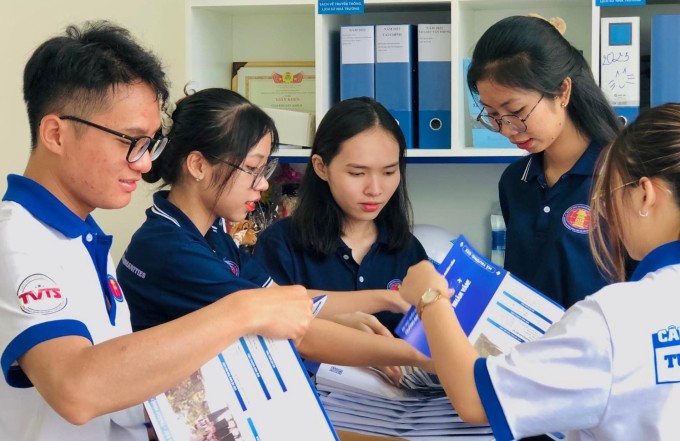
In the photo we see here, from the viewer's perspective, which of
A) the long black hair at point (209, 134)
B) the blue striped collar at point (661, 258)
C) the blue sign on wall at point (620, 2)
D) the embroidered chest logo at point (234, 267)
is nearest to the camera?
the blue striped collar at point (661, 258)

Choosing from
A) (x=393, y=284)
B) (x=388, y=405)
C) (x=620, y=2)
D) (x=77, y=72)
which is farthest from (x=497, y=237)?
(x=77, y=72)

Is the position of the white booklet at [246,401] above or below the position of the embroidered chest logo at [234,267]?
below

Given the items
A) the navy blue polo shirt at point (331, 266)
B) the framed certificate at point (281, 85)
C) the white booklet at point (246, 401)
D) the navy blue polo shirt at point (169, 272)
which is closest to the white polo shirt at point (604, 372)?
the white booklet at point (246, 401)

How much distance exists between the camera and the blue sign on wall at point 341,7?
110 inches

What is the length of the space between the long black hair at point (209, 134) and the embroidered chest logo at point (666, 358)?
0.80 metres

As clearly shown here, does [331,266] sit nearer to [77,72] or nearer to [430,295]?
[430,295]

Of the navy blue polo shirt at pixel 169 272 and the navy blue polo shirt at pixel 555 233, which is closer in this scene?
the navy blue polo shirt at pixel 169 272

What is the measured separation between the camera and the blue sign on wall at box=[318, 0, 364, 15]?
279cm

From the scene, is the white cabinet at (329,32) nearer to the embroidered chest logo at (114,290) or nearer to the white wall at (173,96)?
the white wall at (173,96)

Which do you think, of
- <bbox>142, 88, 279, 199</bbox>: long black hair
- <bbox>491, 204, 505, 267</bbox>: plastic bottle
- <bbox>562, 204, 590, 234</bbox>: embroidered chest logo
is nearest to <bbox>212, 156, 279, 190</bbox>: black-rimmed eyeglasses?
<bbox>142, 88, 279, 199</bbox>: long black hair

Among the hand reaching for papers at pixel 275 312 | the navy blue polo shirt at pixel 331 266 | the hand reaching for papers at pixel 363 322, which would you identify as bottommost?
the hand reaching for papers at pixel 363 322

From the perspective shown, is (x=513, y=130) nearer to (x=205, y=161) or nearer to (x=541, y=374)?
(x=205, y=161)

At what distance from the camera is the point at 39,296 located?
1.04 m

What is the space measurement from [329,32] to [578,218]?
1408 millimetres
